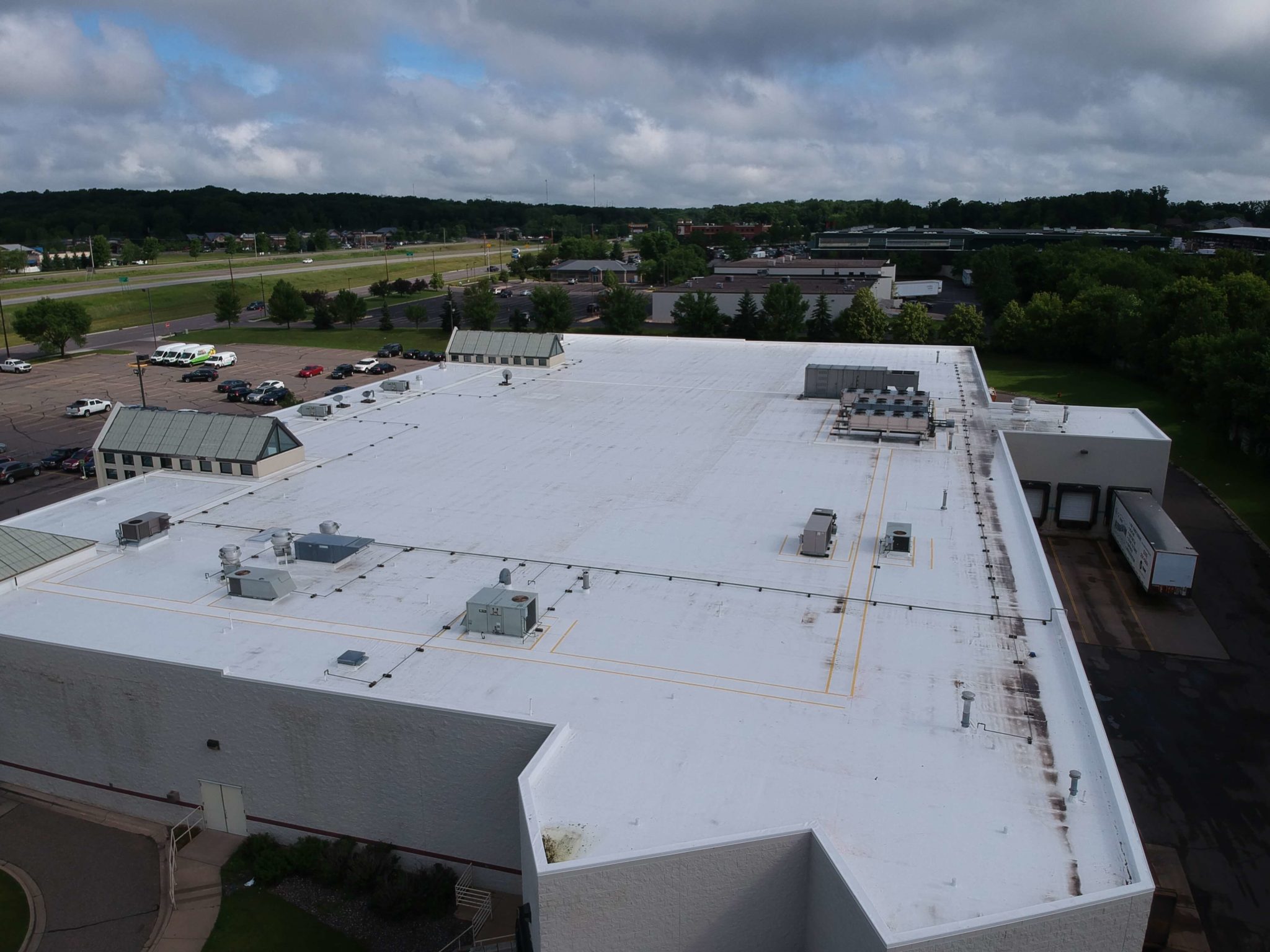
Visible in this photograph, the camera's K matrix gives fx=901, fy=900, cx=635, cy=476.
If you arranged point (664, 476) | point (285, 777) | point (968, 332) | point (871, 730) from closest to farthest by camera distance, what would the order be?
point (871, 730) → point (285, 777) → point (664, 476) → point (968, 332)

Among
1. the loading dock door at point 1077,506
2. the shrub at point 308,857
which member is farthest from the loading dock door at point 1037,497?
the shrub at point 308,857

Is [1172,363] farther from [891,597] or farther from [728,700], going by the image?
[728,700]

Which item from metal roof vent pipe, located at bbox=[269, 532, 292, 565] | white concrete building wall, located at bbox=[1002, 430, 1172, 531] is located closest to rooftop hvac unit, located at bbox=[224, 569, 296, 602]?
metal roof vent pipe, located at bbox=[269, 532, 292, 565]

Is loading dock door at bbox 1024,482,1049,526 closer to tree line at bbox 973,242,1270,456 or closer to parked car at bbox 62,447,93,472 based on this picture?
tree line at bbox 973,242,1270,456

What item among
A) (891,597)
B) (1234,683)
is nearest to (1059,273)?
(1234,683)

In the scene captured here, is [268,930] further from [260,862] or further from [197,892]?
[197,892]

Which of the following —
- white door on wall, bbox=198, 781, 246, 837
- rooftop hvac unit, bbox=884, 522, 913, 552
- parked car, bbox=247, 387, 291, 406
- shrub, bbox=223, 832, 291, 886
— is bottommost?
shrub, bbox=223, 832, 291, 886
